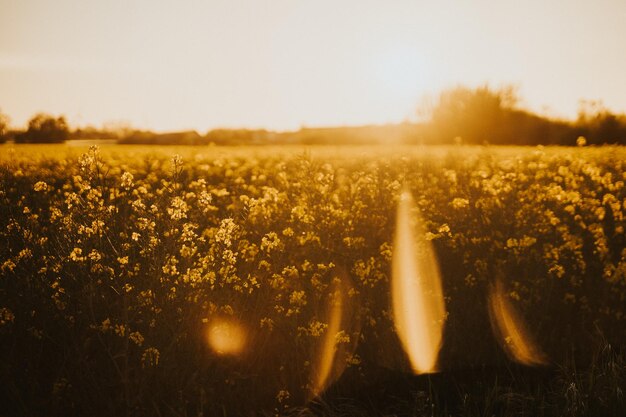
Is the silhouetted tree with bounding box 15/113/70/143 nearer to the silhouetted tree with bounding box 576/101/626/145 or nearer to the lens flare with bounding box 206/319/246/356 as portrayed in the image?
the lens flare with bounding box 206/319/246/356

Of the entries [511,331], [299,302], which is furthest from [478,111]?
[299,302]

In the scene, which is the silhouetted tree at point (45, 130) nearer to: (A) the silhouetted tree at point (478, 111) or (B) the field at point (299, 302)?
(B) the field at point (299, 302)

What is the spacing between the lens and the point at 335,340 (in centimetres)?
479

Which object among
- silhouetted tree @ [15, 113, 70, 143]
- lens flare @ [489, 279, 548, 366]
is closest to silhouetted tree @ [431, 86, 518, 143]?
silhouetted tree @ [15, 113, 70, 143]

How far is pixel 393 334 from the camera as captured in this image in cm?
539

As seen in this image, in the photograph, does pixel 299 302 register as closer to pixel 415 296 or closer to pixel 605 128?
pixel 415 296

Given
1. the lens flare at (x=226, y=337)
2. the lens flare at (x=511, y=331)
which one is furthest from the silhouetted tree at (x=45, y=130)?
the lens flare at (x=511, y=331)

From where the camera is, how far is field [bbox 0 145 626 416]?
4.11m

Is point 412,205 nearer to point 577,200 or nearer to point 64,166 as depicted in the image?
point 577,200

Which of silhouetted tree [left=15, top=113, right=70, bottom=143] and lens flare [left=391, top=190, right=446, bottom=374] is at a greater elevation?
silhouetted tree [left=15, top=113, right=70, bottom=143]

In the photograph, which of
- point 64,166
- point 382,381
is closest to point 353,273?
point 382,381

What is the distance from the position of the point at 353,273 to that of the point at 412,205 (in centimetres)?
148

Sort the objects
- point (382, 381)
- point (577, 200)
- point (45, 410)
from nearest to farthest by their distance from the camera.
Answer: point (45, 410) < point (382, 381) < point (577, 200)

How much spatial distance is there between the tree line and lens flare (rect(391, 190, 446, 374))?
11.1 metres
